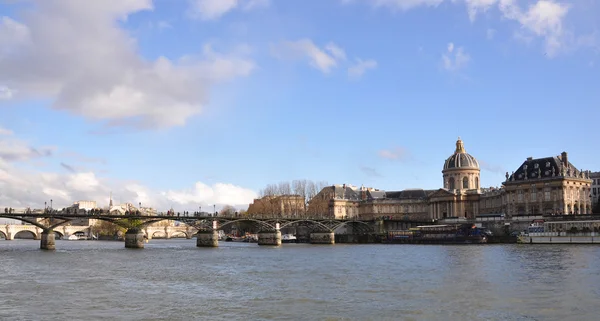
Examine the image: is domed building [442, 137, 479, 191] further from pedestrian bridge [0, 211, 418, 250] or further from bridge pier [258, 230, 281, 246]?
bridge pier [258, 230, 281, 246]

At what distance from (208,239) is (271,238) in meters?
13.2

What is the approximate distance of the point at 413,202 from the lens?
184 meters

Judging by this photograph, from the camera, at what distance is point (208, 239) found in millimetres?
110000

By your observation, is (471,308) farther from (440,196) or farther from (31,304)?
(440,196)

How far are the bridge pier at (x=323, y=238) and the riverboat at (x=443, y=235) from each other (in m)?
12.3

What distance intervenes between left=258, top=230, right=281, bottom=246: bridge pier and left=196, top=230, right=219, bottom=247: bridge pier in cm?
1172

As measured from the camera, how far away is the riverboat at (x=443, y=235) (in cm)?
11456

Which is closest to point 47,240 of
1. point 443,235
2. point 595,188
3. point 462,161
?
point 443,235

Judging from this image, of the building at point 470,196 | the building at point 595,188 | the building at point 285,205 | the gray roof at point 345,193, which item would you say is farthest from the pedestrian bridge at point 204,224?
the building at point 595,188

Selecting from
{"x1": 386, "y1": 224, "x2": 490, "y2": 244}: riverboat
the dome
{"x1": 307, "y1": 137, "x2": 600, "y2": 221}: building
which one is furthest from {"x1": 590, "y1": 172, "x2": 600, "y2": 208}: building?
{"x1": 386, "y1": 224, "x2": 490, "y2": 244}: riverboat

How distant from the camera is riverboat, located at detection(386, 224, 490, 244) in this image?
114562mm

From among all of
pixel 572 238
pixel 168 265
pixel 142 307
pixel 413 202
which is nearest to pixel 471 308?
pixel 142 307

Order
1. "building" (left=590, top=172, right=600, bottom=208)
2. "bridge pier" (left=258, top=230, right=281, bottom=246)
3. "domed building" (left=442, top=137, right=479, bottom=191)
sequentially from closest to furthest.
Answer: "bridge pier" (left=258, top=230, right=281, bottom=246) < "building" (left=590, top=172, right=600, bottom=208) < "domed building" (left=442, top=137, right=479, bottom=191)

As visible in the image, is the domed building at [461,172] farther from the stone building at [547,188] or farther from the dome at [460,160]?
the stone building at [547,188]
